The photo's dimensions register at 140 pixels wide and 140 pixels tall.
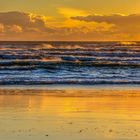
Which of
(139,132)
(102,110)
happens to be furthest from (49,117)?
(139,132)

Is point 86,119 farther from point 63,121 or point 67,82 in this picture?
point 67,82

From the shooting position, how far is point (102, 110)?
424 inches

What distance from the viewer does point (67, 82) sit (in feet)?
58.1

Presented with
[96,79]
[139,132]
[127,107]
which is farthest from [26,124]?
[96,79]

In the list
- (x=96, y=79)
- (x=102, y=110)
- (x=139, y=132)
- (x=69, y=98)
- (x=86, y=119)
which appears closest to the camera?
(x=139, y=132)

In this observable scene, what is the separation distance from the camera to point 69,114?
33.4ft

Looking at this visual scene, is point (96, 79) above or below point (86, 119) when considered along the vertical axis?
below

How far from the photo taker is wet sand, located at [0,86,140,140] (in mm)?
8086

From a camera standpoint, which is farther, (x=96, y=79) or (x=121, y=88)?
(x=96, y=79)

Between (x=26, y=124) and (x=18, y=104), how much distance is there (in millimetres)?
2735

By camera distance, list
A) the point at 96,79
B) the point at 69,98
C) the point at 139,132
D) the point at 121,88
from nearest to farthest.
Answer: the point at 139,132, the point at 69,98, the point at 121,88, the point at 96,79

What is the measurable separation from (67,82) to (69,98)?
15.9ft

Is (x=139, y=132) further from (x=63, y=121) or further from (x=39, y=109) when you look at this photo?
(x=39, y=109)

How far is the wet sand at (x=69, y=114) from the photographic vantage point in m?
8.09
